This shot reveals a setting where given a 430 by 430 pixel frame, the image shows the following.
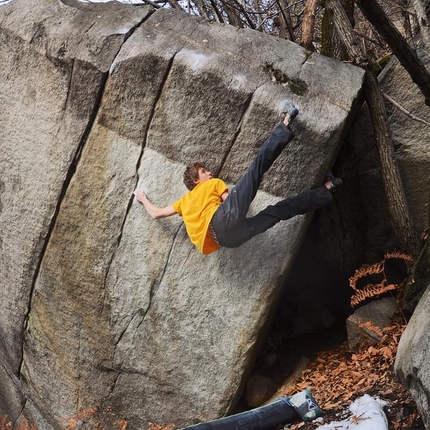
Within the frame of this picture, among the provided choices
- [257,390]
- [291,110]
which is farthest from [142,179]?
[257,390]

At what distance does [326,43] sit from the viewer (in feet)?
23.6

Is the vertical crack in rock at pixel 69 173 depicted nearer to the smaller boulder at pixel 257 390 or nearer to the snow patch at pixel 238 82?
the snow patch at pixel 238 82

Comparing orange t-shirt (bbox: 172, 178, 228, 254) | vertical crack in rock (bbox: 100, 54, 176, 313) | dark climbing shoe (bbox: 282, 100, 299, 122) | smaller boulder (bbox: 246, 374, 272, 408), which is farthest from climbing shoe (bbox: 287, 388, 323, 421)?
dark climbing shoe (bbox: 282, 100, 299, 122)

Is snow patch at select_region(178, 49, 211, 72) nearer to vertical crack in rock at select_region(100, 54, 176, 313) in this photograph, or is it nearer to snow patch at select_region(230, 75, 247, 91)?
vertical crack in rock at select_region(100, 54, 176, 313)

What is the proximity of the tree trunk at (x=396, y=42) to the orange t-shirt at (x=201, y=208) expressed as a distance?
211 cm

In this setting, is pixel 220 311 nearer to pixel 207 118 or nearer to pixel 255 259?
pixel 255 259

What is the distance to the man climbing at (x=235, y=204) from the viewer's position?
5453 mm

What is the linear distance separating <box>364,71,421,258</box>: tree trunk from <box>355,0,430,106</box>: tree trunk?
51cm

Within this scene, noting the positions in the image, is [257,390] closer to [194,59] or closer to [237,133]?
[237,133]

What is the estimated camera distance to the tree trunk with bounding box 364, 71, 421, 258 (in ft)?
20.1

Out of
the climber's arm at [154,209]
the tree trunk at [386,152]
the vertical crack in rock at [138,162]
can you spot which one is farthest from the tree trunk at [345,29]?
the climber's arm at [154,209]

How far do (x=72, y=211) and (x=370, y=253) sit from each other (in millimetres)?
3660

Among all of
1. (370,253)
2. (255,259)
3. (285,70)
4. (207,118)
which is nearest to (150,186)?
(207,118)

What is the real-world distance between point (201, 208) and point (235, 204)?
40 cm
